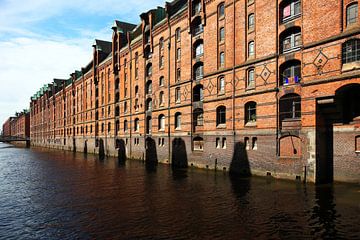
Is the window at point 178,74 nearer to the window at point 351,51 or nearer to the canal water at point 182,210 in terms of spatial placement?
the canal water at point 182,210

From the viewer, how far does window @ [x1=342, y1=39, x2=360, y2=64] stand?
687 inches

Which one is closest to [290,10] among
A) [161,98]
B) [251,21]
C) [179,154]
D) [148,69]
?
[251,21]

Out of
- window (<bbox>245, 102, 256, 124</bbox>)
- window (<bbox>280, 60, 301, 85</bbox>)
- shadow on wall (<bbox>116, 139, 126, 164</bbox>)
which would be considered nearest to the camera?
window (<bbox>280, 60, 301, 85</bbox>)

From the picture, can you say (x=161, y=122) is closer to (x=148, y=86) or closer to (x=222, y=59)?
(x=148, y=86)

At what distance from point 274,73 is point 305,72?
8.42ft

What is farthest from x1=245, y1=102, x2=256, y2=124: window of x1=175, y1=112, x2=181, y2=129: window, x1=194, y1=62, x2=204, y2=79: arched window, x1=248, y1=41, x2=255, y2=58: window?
x1=175, y1=112, x2=181, y2=129: window

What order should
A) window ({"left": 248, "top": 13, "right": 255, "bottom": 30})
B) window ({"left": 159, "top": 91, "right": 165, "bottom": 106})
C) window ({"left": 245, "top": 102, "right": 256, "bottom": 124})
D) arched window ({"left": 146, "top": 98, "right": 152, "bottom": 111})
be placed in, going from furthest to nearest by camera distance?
arched window ({"left": 146, "top": 98, "right": 152, "bottom": 111}) < window ({"left": 159, "top": 91, "right": 165, "bottom": 106}) < window ({"left": 248, "top": 13, "right": 255, "bottom": 30}) < window ({"left": 245, "top": 102, "right": 256, "bottom": 124})

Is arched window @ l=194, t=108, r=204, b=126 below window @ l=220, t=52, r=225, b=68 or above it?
below

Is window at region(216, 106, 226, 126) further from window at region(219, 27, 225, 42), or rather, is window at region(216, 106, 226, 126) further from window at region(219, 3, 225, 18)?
window at region(219, 3, 225, 18)

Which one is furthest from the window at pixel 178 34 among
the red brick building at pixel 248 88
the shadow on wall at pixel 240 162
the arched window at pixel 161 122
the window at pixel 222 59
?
the shadow on wall at pixel 240 162

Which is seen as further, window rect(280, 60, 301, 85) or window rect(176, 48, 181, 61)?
window rect(176, 48, 181, 61)

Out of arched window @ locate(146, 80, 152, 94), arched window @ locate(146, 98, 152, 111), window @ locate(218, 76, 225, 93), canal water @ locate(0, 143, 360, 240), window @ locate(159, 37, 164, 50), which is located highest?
window @ locate(159, 37, 164, 50)

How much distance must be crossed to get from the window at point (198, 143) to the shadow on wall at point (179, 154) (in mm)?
1559

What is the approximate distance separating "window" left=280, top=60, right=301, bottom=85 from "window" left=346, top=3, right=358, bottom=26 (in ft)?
13.3
